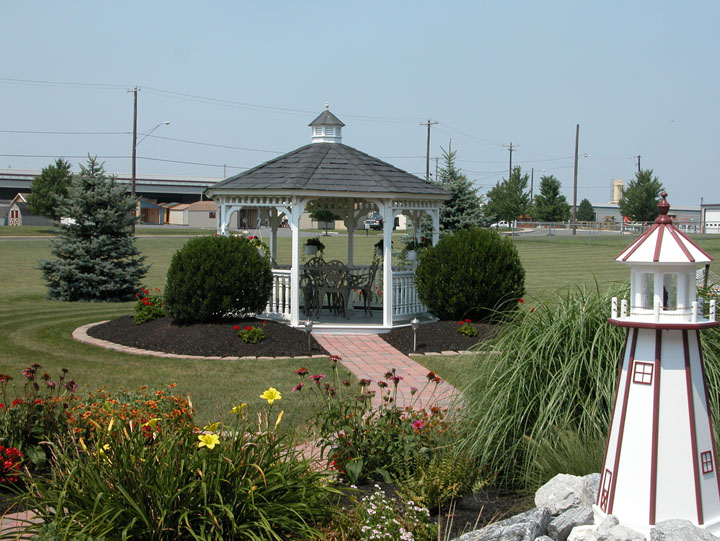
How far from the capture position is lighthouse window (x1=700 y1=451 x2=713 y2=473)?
152 inches

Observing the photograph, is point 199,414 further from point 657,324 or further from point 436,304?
point 436,304

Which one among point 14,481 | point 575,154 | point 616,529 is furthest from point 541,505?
point 575,154

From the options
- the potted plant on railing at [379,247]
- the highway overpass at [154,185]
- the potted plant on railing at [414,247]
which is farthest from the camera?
the highway overpass at [154,185]

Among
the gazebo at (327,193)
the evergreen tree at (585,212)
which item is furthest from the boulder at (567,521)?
the evergreen tree at (585,212)

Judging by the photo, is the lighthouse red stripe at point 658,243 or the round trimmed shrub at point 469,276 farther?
the round trimmed shrub at point 469,276

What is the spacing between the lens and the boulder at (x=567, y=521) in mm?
4102

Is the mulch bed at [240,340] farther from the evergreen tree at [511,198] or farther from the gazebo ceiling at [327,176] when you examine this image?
the evergreen tree at [511,198]

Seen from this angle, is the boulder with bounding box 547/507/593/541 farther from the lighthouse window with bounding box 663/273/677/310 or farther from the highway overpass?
the highway overpass

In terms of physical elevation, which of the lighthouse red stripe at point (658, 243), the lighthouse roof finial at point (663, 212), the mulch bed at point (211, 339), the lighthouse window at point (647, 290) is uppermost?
the lighthouse roof finial at point (663, 212)

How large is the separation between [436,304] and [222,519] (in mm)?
8849

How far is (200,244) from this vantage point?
11.8m

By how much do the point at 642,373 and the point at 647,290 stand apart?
0.43 meters

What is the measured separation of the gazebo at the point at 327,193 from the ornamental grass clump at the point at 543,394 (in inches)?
280

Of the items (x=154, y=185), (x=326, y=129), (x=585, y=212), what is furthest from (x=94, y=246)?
(x=154, y=185)
